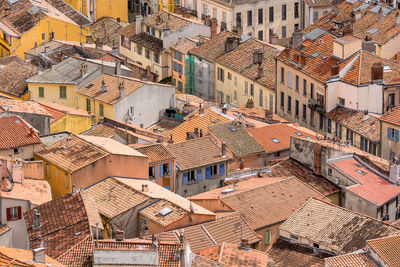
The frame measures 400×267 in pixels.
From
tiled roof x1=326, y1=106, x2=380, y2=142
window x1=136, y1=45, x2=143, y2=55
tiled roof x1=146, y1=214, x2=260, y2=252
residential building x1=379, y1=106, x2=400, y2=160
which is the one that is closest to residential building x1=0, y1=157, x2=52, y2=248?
tiled roof x1=146, y1=214, x2=260, y2=252

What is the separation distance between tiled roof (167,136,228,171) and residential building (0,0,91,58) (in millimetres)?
46460

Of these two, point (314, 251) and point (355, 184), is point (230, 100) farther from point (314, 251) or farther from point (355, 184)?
point (314, 251)

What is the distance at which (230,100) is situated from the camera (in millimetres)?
130875

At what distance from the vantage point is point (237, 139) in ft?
337

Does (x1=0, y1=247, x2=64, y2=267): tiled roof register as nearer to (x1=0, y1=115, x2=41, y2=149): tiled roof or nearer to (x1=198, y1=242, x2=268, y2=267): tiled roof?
(x1=198, y1=242, x2=268, y2=267): tiled roof

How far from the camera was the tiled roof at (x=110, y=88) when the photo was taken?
111344mm

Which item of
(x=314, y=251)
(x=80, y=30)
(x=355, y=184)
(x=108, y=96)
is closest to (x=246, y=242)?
(x=314, y=251)

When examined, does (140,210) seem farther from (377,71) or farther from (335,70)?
(335,70)

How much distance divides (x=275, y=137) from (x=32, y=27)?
4700 cm

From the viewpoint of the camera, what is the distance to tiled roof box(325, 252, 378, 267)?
246 ft

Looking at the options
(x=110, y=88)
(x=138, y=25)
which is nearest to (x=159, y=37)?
(x=138, y=25)

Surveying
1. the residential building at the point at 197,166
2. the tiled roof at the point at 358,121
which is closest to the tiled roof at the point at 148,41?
the tiled roof at the point at 358,121

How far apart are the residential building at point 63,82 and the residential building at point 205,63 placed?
61.3ft

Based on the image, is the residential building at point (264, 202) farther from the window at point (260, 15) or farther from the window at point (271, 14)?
the window at point (271, 14)
